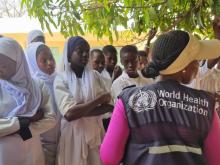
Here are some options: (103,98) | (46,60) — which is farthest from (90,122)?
(46,60)

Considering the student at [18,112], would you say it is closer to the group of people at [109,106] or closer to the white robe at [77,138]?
the group of people at [109,106]

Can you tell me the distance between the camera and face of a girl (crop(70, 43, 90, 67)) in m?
3.01

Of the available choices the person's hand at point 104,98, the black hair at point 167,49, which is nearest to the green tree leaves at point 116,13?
the person's hand at point 104,98

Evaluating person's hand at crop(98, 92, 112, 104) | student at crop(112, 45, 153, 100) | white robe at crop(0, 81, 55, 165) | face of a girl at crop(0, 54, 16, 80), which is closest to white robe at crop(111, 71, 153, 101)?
student at crop(112, 45, 153, 100)

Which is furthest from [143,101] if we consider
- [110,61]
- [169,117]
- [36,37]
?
[110,61]

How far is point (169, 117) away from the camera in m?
1.70

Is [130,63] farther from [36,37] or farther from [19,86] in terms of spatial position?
[19,86]

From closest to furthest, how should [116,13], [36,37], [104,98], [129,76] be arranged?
[104,98] < [116,13] < [129,76] < [36,37]

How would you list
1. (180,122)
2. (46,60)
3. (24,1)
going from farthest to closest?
(46,60)
(24,1)
(180,122)

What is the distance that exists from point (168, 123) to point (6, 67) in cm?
136

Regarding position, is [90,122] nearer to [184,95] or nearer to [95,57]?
[184,95]

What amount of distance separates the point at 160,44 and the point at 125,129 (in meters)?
0.44

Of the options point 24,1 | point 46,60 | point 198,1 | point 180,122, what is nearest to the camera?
point 180,122

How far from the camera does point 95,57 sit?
4590 mm
